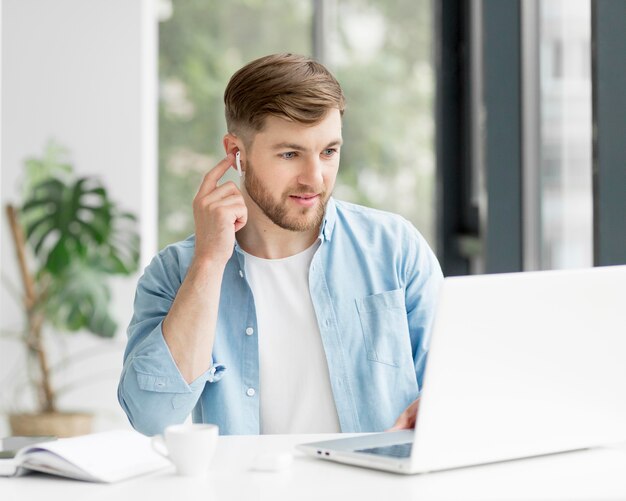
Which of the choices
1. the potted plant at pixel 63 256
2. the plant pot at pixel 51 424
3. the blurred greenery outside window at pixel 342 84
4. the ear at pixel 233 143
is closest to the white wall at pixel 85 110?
the potted plant at pixel 63 256

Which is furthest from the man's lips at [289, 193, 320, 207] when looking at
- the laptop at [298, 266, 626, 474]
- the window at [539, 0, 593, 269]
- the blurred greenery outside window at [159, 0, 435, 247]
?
the blurred greenery outside window at [159, 0, 435, 247]

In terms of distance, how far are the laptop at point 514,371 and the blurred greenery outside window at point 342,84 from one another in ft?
12.7

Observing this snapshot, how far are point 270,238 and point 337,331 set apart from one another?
0.26 meters

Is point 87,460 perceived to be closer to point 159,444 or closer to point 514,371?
point 159,444

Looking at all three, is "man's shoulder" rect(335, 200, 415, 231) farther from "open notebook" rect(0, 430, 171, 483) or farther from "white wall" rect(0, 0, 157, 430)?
"white wall" rect(0, 0, 157, 430)

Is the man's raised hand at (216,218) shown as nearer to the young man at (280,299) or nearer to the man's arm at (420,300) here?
the young man at (280,299)

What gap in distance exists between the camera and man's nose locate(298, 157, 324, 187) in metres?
1.99

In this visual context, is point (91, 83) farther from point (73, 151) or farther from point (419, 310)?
point (419, 310)

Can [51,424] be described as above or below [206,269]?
below

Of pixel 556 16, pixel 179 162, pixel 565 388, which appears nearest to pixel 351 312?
pixel 565 388

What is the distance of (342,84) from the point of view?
526 centimetres

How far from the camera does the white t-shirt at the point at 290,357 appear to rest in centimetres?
201

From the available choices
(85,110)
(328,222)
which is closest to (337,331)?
(328,222)

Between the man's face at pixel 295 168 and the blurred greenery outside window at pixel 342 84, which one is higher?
the blurred greenery outside window at pixel 342 84
